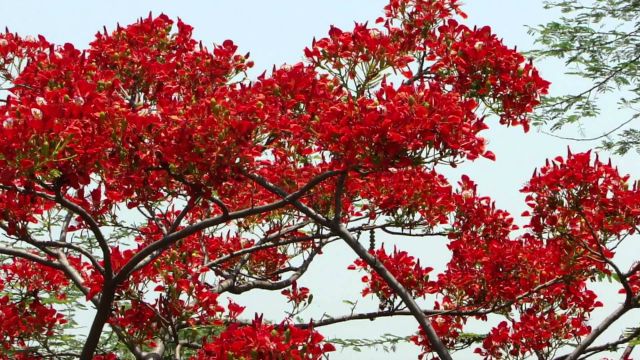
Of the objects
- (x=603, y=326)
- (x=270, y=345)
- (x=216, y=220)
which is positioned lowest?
(x=270, y=345)

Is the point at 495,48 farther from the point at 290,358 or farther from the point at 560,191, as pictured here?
the point at 290,358

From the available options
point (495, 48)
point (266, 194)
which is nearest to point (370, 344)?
point (266, 194)

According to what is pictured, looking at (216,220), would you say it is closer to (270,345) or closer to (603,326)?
(270,345)

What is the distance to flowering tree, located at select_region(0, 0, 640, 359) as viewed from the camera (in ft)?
13.1

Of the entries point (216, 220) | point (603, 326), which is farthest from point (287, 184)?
point (603, 326)

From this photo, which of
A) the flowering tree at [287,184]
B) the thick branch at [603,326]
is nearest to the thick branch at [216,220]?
the flowering tree at [287,184]

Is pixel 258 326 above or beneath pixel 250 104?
beneath

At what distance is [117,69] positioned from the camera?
579 cm

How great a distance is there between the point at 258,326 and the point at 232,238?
3270 mm

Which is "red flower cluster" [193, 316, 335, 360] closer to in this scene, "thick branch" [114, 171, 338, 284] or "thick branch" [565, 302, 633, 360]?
"thick branch" [114, 171, 338, 284]

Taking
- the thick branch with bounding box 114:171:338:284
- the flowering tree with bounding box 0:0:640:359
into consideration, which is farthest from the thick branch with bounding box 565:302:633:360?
the thick branch with bounding box 114:171:338:284

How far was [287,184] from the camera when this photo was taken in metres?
5.34

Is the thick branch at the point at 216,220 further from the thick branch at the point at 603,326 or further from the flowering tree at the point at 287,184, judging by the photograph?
the thick branch at the point at 603,326

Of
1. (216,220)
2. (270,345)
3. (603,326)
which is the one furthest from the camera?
(603,326)
